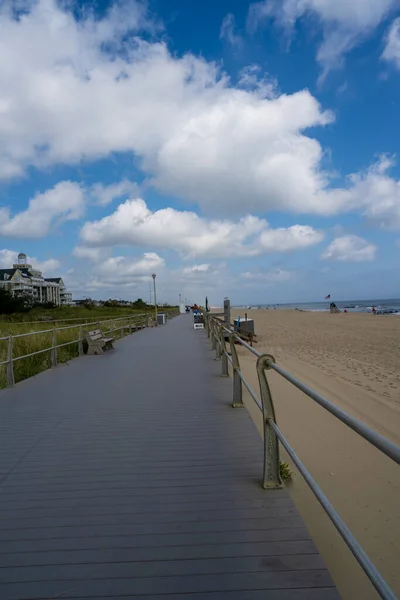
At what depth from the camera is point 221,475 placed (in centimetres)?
359

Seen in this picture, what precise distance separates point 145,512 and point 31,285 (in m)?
88.3

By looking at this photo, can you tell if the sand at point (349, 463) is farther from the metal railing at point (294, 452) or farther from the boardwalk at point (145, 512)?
the metal railing at point (294, 452)

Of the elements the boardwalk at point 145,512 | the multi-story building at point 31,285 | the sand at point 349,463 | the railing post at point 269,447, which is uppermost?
the multi-story building at point 31,285

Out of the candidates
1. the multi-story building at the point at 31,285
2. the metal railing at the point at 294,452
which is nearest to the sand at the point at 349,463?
the metal railing at the point at 294,452

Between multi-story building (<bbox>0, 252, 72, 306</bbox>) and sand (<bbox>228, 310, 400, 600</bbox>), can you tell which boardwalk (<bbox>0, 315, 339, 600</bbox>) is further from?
multi-story building (<bbox>0, 252, 72, 306</bbox>)

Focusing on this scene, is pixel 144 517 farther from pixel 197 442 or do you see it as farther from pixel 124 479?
pixel 197 442

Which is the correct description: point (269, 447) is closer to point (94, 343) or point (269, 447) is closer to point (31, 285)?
point (94, 343)

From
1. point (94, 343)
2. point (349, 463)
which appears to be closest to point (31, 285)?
point (94, 343)

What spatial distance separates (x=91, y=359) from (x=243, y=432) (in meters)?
7.46

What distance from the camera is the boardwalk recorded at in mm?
2287

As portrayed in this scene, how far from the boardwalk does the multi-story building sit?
6359 centimetres

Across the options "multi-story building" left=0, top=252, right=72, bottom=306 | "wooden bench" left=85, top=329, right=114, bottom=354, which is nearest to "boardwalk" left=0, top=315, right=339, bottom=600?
"wooden bench" left=85, top=329, right=114, bottom=354

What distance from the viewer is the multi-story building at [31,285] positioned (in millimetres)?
78250

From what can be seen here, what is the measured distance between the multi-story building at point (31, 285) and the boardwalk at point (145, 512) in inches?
2504
